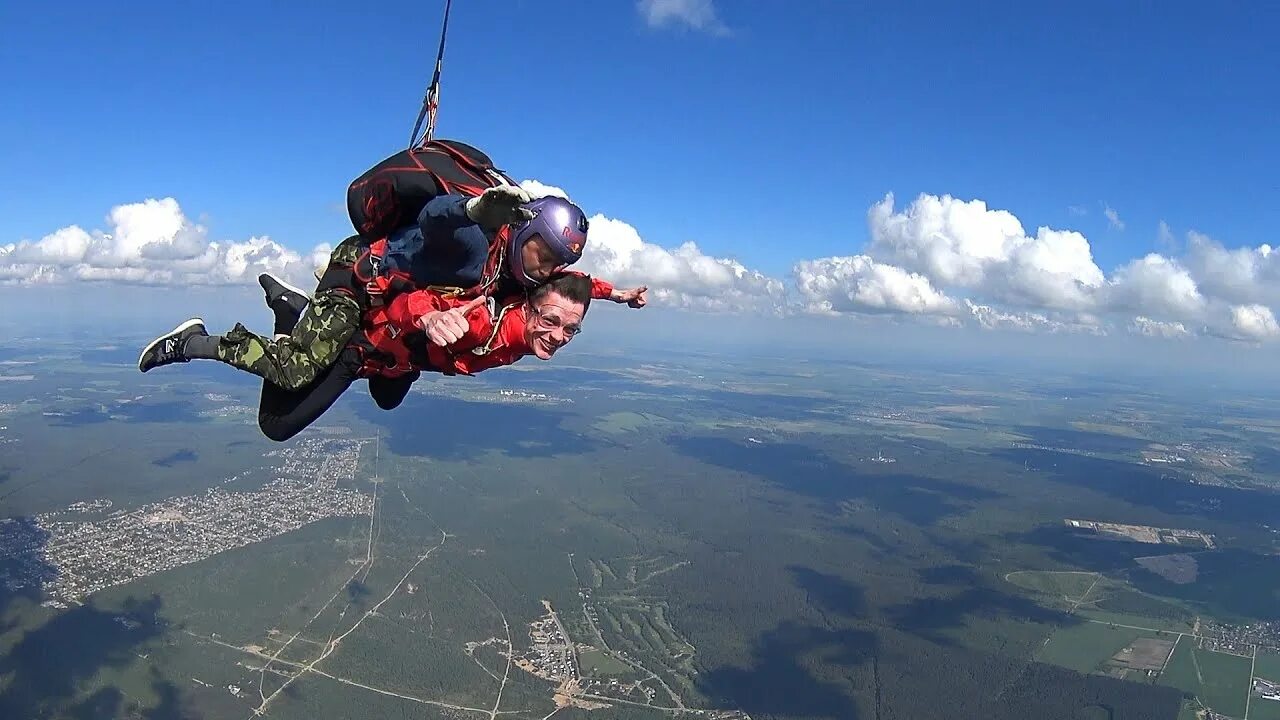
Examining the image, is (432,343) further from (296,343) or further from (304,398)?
(304,398)

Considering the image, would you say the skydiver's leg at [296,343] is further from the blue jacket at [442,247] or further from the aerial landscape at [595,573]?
the aerial landscape at [595,573]

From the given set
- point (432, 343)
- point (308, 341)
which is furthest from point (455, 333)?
point (308, 341)

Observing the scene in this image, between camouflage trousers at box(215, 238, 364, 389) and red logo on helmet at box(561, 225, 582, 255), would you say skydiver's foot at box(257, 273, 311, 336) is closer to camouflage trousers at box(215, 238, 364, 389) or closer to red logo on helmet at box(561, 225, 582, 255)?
camouflage trousers at box(215, 238, 364, 389)

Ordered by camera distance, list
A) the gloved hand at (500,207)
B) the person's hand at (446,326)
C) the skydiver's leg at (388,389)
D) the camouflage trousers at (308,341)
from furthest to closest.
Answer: the skydiver's leg at (388,389) < the camouflage trousers at (308,341) < the person's hand at (446,326) < the gloved hand at (500,207)

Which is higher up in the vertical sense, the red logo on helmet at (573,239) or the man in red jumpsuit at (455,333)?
the red logo on helmet at (573,239)

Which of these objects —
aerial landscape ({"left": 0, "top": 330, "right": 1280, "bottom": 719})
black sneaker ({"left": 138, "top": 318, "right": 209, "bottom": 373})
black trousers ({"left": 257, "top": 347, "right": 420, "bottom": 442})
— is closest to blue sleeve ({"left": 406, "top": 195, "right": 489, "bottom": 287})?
black trousers ({"left": 257, "top": 347, "right": 420, "bottom": 442})

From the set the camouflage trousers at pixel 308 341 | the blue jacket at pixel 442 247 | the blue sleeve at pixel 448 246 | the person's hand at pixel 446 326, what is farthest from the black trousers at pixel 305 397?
the person's hand at pixel 446 326
